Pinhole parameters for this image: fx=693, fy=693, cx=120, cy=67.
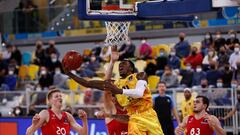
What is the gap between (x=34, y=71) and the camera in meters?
22.5

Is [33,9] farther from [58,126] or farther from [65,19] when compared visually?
[58,126]

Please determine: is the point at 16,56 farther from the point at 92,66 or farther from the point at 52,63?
the point at 92,66

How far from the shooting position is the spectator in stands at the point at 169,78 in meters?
18.0

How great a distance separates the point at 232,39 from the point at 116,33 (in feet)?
28.5

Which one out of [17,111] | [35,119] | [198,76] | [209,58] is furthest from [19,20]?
[35,119]

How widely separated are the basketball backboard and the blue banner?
455 centimetres

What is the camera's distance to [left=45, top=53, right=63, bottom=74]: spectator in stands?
2117cm

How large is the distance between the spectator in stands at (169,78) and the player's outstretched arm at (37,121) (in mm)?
8147

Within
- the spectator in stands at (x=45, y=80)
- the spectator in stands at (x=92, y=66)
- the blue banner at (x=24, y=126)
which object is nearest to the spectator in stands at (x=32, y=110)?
the blue banner at (x=24, y=126)

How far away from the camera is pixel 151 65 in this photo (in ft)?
64.0

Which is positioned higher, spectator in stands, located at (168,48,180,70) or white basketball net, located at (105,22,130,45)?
white basketball net, located at (105,22,130,45)

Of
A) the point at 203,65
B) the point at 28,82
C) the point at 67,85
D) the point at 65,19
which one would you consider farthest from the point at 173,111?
the point at 65,19

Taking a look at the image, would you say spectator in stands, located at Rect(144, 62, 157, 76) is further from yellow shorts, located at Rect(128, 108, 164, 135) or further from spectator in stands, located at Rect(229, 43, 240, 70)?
yellow shorts, located at Rect(128, 108, 164, 135)

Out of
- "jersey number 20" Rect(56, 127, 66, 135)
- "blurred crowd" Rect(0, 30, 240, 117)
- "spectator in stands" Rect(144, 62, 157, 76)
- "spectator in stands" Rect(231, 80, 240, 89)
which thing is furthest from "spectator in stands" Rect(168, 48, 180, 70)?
"jersey number 20" Rect(56, 127, 66, 135)
